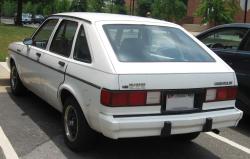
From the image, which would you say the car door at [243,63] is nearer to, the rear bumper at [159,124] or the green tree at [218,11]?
the rear bumper at [159,124]

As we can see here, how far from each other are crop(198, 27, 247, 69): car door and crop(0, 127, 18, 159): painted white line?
3.48 metres

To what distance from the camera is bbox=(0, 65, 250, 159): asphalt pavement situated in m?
5.41

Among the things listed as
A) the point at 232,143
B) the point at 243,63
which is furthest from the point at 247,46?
the point at 232,143

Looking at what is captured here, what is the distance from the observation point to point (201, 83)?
4996 millimetres

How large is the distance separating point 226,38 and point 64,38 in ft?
9.47

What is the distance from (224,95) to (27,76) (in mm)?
3289

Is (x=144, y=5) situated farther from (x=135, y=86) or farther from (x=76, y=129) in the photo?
(x=135, y=86)

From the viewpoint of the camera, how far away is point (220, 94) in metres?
5.18

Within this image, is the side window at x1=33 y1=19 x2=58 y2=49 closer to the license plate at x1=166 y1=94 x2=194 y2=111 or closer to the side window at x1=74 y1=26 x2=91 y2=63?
the side window at x1=74 y1=26 x2=91 y2=63

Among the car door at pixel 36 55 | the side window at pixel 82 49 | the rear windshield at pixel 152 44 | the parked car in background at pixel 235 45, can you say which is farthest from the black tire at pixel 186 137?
the car door at pixel 36 55

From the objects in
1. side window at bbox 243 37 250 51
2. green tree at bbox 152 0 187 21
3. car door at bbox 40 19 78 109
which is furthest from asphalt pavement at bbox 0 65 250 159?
green tree at bbox 152 0 187 21

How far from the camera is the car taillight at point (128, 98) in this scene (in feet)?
15.0

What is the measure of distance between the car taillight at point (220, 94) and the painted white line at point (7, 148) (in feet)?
7.33

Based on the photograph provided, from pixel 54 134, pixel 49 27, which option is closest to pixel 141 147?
pixel 54 134
